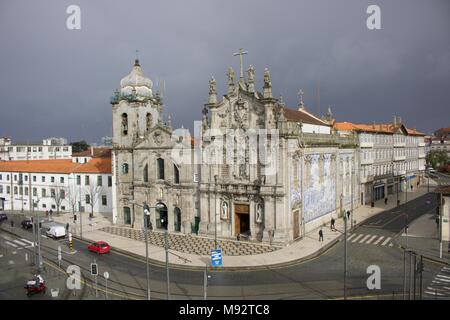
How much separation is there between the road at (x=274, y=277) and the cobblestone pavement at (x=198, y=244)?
5387mm

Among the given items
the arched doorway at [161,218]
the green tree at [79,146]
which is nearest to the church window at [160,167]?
the arched doorway at [161,218]

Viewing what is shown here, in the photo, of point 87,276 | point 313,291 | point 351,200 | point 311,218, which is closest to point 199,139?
point 311,218

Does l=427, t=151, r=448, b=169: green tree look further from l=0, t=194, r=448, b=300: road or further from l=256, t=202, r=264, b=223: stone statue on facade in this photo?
l=256, t=202, r=264, b=223: stone statue on facade

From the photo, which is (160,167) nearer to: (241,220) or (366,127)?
(241,220)

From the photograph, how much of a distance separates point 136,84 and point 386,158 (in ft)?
174

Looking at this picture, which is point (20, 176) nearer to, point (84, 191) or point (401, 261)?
point (84, 191)

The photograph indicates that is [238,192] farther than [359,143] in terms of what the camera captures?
No

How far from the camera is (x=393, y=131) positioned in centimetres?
8125

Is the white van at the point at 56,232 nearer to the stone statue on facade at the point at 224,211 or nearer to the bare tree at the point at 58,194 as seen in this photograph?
the bare tree at the point at 58,194

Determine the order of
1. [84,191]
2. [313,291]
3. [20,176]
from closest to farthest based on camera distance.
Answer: [313,291] → [84,191] → [20,176]

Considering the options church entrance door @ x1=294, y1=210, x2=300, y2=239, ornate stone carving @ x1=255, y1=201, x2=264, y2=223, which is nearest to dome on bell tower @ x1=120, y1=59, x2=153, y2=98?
ornate stone carving @ x1=255, y1=201, x2=264, y2=223

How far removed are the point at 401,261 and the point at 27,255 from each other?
36772 mm

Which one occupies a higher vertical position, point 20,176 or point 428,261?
point 20,176
